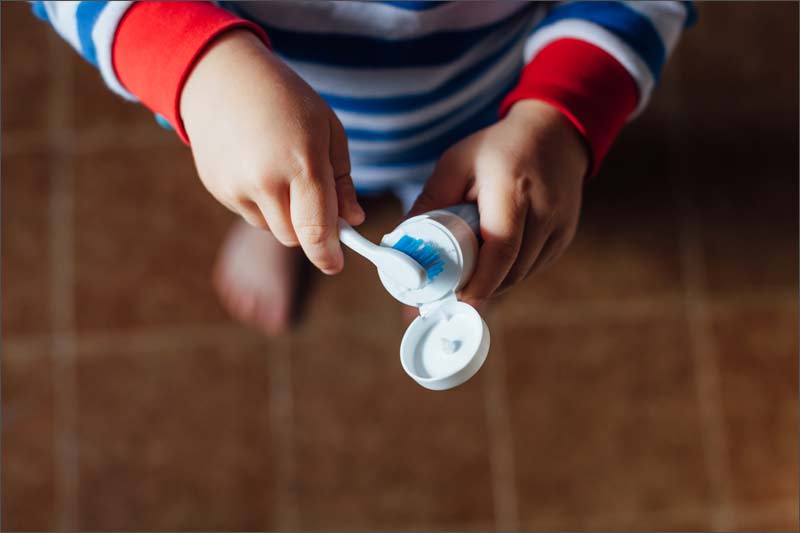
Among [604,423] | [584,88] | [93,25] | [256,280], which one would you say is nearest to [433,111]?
[584,88]

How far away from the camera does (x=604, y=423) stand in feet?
2.95

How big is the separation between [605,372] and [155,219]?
2.00ft

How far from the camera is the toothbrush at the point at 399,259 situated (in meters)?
0.33

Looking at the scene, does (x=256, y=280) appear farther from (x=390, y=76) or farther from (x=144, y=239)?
(x=390, y=76)

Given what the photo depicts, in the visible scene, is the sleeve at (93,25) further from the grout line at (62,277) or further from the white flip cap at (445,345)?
the grout line at (62,277)

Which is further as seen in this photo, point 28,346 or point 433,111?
point 28,346

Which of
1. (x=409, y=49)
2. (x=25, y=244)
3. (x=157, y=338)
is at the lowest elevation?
(x=157, y=338)

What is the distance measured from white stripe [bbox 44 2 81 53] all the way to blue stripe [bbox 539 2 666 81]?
0.30 metres

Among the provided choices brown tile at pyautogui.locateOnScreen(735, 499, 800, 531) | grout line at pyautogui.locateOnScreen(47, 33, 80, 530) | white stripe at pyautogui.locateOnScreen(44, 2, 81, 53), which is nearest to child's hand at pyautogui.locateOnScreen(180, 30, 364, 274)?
white stripe at pyautogui.locateOnScreen(44, 2, 81, 53)

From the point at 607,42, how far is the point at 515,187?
0.12 metres

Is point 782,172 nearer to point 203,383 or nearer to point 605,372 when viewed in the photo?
point 605,372

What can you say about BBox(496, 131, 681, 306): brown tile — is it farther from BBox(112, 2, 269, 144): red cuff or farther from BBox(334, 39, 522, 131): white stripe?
BBox(112, 2, 269, 144): red cuff

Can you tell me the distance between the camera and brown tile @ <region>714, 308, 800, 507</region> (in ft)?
2.92

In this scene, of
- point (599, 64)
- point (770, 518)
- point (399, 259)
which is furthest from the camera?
point (770, 518)
